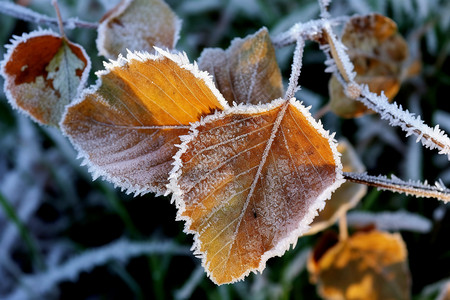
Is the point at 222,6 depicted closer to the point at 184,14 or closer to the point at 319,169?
the point at 184,14

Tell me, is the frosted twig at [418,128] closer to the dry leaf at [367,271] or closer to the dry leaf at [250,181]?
the dry leaf at [250,181]

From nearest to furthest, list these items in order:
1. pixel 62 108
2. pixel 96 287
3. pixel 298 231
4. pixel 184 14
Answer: pixel 298 231, pixel 62 108, pixel 96 287, pixel 184 14

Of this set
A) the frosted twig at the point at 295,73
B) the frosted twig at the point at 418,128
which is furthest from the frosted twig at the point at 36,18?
the frosted twig at the point at 418,128

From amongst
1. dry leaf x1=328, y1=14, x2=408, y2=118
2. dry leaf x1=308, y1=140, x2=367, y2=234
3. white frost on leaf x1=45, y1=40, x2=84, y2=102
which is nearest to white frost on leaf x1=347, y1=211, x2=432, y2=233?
dry leaf x1=308, y1=140, x2=367, y2=234

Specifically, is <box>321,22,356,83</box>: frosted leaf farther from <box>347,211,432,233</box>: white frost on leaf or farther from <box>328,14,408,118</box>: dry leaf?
<box>347,211,432,233</box>: white frost on leaf

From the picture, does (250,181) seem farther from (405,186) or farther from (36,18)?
(36,18)

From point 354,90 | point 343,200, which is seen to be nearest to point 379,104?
point 354,90

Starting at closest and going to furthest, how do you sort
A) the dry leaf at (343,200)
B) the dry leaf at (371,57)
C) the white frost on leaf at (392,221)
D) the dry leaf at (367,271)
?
1. the dry leaf at (371,57)
2. the dry leaf at (343,200)
3. the dry leaf at (367,271)
4. the white frost on leaf at (392,221)

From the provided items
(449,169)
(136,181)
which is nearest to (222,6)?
(449,169)
